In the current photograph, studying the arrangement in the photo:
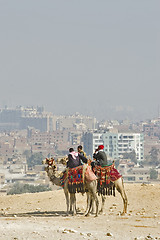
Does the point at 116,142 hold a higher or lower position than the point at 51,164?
higher

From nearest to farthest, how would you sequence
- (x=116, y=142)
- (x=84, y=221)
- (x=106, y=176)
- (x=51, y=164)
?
(x=84, y=221)
(x=106, y=176)
(x=51, y=164)
(x=116, y=142)

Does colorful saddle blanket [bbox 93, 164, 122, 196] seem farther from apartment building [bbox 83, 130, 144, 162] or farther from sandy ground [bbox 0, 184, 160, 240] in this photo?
apartment building [bbox 83, 130, 144, 162]

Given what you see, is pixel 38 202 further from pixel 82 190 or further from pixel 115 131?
pixel 115 131

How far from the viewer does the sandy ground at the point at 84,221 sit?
948 centimetres

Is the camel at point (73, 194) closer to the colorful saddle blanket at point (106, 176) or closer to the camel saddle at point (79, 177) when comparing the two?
the camel saddle at point (79, 177)

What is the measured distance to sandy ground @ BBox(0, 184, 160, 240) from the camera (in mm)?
9484

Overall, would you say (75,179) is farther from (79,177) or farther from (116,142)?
(116,142)

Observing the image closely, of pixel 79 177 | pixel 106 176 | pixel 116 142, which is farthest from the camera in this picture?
pixel 116 142

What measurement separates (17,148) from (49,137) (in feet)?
49.6

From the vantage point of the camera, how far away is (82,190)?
39.3ft

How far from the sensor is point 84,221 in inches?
431

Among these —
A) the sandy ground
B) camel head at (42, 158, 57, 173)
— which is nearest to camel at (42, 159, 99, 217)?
camel head at (42, 158, 57, 173)

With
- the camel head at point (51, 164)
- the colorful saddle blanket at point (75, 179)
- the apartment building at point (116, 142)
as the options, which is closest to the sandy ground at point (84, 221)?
the colorful saddle blanket at point (75, 179)

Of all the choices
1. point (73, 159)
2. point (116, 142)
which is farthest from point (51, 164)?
point (116, 142)
